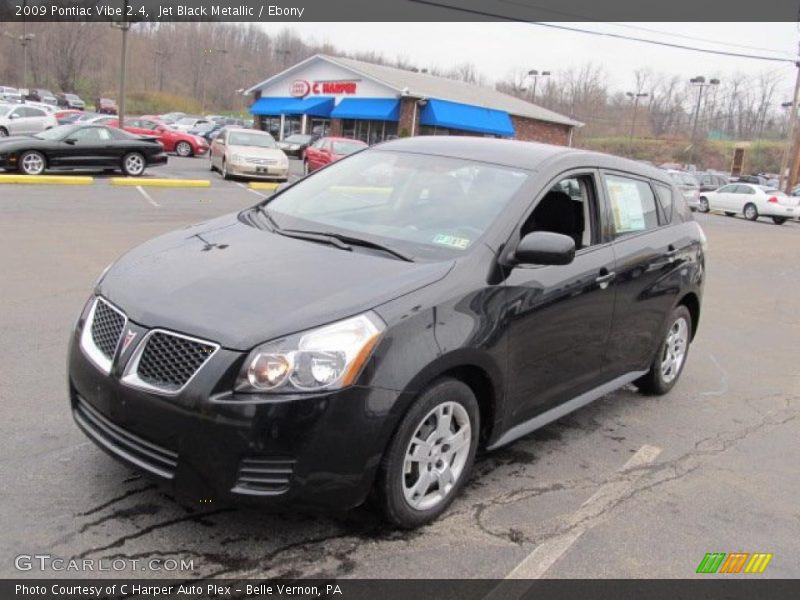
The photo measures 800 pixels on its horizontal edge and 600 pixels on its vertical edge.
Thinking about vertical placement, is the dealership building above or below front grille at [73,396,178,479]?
above

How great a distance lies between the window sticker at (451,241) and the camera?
12.1 ft

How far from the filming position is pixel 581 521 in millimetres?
3605

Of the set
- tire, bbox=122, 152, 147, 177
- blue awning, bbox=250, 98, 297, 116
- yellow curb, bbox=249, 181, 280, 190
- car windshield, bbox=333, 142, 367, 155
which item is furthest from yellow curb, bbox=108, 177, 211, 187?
Answer: blue awning, bbox=250, 98, 297, 116

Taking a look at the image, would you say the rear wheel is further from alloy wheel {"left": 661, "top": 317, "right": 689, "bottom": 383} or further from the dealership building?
alloy wheel {"left": 661, "top": 317, "right": 689, "bottom": 383}

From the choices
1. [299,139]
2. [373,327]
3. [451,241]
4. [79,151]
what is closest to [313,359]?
[373,327]

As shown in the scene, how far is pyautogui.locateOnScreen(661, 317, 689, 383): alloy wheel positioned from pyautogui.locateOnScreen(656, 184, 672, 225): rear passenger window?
0.79 m

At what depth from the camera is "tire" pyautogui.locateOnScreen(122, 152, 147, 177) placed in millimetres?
20172

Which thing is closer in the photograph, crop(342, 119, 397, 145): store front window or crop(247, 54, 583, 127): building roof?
crop(247, 54, 583, 127): building roof

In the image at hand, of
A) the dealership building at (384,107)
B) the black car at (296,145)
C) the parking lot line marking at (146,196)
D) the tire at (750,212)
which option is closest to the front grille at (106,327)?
the parking lot line marking at (146,196)

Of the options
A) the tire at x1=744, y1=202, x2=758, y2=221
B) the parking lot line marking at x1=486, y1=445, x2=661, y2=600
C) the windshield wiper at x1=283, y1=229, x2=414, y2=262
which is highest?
the windshield wiper at x1=283, y1=229, x2=414, y2=262

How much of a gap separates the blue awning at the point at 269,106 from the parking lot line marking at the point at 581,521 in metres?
46.1

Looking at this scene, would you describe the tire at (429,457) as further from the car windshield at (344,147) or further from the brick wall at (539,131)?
the brick wall at (539,131)

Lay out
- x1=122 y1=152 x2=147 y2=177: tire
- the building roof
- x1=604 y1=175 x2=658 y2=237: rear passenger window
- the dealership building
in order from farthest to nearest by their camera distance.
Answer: the building roof < the dealership building < x1=122 y1=152 x2=147 y2=177: tire < x1=604 y1=175 x2=658 y2=237: rear passenger window

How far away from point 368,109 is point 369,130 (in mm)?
2125
